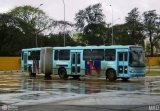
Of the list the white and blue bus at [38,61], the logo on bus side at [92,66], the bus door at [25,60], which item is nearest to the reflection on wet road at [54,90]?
the logo on bus side at [92,66]

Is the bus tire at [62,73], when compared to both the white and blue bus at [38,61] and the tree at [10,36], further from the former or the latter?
the tree at [10,36]

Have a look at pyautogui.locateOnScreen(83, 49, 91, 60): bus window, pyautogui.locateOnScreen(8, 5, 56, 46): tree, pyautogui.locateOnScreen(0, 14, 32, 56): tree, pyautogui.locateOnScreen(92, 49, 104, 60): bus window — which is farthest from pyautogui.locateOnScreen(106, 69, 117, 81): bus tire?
pyautogui.locateOnScreen(8, 5, 56, 46): tree

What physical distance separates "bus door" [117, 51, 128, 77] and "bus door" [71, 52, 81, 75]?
13.5 ft

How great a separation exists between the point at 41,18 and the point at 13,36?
20061 mm

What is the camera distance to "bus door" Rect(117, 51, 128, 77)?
114 feet

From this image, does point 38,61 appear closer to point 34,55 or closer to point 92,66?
point 34,55

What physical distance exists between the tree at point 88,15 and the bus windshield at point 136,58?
87.5m

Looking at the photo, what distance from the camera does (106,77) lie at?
119ft

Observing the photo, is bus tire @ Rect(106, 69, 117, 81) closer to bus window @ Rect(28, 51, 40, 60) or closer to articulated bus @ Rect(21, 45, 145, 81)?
articulated bus @ Rect(21, 45, 145, 81)

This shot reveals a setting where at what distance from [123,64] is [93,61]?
9.92 feet

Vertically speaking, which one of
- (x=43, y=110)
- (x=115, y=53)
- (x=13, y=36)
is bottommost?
(x=43, y=110)

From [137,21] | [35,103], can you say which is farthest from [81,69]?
[137,21]

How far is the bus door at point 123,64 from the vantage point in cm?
3484

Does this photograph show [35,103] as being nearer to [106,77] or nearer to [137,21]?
[106,77]
